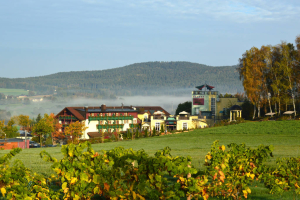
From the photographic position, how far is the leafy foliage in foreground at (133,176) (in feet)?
25.5

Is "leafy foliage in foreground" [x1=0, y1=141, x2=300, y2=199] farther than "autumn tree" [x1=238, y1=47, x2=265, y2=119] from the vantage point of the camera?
No

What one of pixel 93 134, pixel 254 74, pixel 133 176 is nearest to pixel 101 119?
pixel 93 134

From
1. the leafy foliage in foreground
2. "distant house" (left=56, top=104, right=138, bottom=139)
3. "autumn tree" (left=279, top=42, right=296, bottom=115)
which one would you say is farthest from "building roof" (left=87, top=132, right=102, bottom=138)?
the leafy foliage in foreground

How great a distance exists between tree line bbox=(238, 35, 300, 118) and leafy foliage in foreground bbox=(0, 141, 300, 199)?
160 ft

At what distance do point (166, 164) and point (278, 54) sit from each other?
186ft

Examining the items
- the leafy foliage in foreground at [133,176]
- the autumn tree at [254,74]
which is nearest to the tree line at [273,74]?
the autumn tree at [254,74]

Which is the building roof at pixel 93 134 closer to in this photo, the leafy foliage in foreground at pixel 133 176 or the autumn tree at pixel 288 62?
the autumn tree at pixel 288 62

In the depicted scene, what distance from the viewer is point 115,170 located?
28.6ft

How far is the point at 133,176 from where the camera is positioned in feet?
27.8

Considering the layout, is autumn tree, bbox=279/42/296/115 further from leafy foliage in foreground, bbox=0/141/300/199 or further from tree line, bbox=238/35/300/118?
leafy foliage in foreground, bbox=0/141/300/199

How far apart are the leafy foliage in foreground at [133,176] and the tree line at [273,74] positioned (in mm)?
48695

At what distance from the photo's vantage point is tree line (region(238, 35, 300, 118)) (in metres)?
55.9

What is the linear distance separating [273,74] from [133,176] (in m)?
55.4

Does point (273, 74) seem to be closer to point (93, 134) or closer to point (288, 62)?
point (288, 62)
